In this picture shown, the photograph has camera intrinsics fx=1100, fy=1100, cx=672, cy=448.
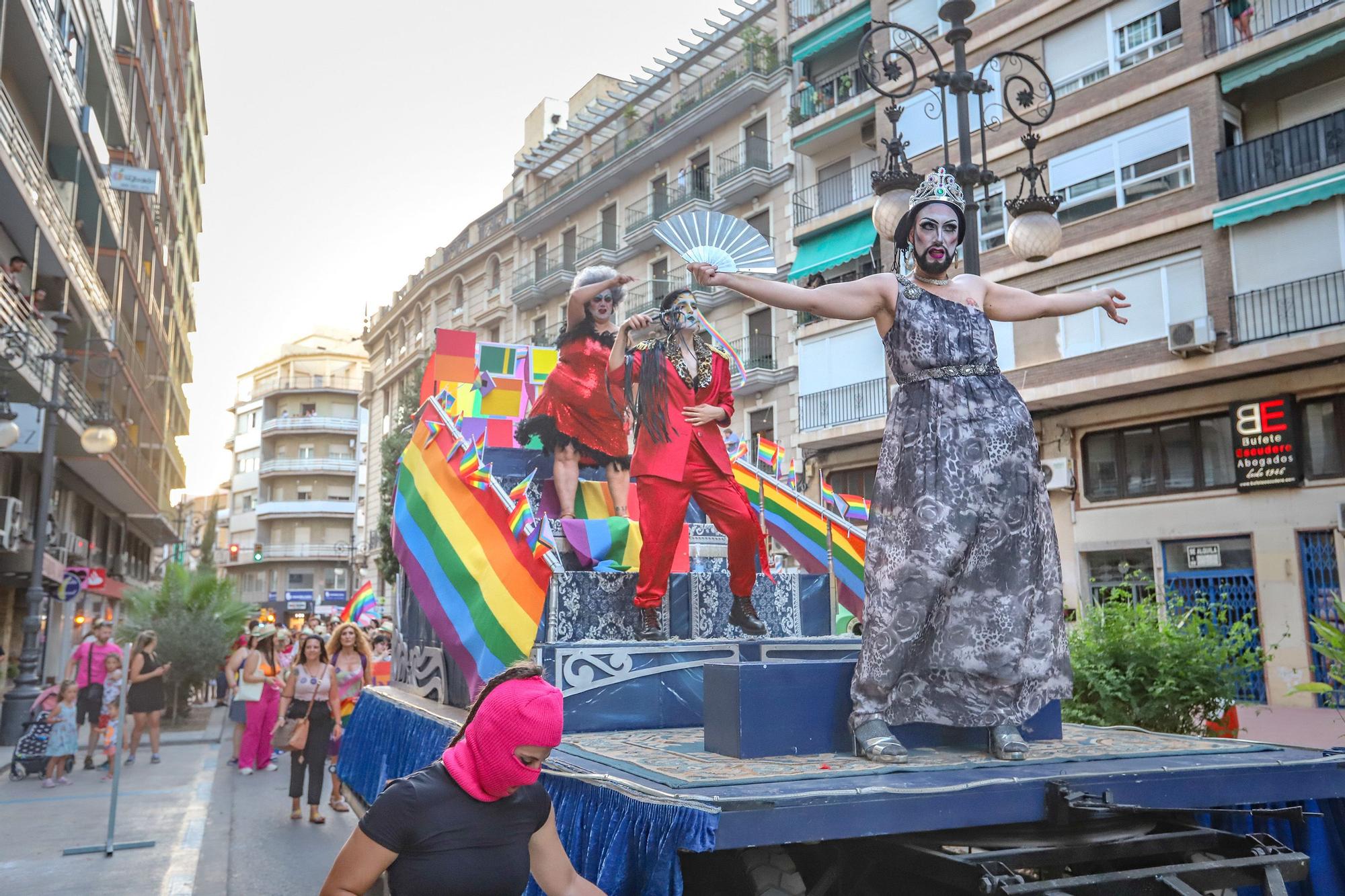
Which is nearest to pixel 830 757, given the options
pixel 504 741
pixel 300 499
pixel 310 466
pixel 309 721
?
pixel 504 741

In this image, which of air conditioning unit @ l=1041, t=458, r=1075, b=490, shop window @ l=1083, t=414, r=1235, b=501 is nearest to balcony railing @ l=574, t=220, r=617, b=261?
air conditioning unit @ l=1041, t=458, r=1075, b=490

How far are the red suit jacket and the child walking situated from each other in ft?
32.3

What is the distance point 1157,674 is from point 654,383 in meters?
4.62

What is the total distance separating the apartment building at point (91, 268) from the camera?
1731 cm

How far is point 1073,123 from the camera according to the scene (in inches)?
803

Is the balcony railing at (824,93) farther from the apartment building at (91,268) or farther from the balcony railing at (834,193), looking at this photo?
the apartment building at (91,268)

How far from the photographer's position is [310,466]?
7131 centimetres

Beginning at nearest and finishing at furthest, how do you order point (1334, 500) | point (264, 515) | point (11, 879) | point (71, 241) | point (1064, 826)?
point (1064, 826) → point (11, 879) → point (1334, 500) → point (71, 241) → point (264, 515)

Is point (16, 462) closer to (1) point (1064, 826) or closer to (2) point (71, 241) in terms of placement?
(2) point (71, 241)

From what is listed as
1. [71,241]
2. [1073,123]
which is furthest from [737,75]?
[71,241]

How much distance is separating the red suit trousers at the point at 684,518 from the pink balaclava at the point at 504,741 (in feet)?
9.67

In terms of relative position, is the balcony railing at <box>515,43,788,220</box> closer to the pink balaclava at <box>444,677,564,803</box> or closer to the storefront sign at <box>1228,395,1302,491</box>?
the storefront sign at <box>1228,395,1302,491</box>

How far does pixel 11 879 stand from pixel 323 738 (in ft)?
8.76

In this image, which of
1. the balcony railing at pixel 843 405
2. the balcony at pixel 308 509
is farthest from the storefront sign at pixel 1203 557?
the balcony at pixel 308 509
